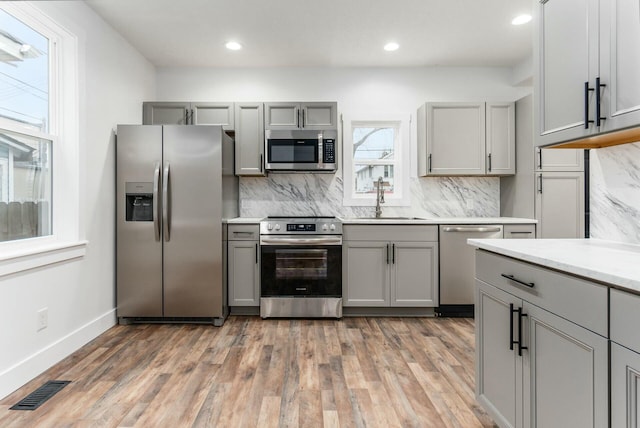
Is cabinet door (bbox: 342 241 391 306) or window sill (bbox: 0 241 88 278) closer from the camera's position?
window sill (bbox: 0 241 88 278)

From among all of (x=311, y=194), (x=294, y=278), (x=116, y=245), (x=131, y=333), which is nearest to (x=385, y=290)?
(x=294, y=278)

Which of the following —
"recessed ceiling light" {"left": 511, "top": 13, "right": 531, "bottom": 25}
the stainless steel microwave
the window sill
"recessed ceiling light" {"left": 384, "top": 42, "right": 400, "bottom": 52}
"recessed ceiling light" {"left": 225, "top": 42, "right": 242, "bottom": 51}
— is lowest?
the window sill

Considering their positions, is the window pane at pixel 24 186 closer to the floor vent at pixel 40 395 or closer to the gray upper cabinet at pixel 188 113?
the floor vent at pixel 40 395

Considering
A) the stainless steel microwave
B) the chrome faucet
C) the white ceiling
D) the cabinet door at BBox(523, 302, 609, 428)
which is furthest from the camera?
the chrome faucet

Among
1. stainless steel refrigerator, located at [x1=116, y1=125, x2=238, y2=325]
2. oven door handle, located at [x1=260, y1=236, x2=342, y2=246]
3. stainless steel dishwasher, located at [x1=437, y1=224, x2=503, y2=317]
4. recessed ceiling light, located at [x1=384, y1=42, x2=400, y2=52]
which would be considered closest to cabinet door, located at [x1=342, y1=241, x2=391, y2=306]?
oven door handle, located at [x1=260, y1=236, x2=342, y2=246]

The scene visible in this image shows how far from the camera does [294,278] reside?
11.1 feet

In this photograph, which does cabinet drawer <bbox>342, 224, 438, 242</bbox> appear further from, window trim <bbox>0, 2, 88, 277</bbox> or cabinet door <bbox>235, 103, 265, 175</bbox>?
window trim <bbox>0, 2, 88, 277</bbox>

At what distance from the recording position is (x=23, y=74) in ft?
7.66

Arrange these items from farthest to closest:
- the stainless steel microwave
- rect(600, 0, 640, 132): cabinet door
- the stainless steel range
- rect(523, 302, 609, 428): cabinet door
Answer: the stainless steel microwave < the stainless steel range < rect(600, 0, 640, 132): cabinet door < rect(523, 302, 609, 428): cabinet door

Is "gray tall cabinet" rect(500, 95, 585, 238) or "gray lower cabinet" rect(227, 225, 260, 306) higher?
"gray tall cabinet" rect(500, 95, 585, 238)

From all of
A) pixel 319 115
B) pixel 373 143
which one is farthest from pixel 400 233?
pixel 319 115

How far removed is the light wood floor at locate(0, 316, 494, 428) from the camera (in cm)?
179

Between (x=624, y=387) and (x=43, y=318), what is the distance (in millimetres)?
2969

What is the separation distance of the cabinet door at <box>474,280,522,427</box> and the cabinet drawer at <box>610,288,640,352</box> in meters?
0.44
